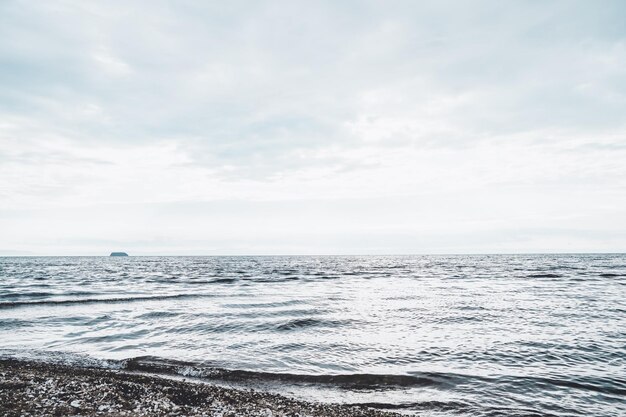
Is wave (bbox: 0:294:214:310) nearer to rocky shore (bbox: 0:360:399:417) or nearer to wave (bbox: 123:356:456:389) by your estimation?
wave (bbox: 123:356:456:389)

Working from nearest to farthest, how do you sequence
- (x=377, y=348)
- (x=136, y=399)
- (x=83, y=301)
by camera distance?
Result: 1. (x=136, y=399)
2. (x=377, y=348)
3. (x=83, y=301)

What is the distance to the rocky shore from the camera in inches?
266

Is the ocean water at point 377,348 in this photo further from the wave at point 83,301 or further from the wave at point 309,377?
the wave at point 83,301

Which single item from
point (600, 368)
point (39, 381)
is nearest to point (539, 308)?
point (600, 368)

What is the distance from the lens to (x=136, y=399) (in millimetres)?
7367

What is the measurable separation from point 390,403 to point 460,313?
1296cm

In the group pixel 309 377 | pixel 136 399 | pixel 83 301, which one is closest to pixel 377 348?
pixel 309 377

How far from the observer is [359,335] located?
1455 cm

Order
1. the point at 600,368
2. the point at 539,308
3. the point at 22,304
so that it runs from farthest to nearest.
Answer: the point at 22,304 → the point at 539,308 → the point at 600,368

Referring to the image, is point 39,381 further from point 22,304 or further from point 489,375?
point 22,304

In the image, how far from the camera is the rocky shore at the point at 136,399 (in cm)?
676

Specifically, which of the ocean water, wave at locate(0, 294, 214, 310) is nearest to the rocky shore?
the ocean water

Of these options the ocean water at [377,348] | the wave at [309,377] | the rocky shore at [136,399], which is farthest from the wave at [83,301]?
the rocky shore at [136,399]

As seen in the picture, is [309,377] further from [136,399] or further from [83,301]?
[83,301]
